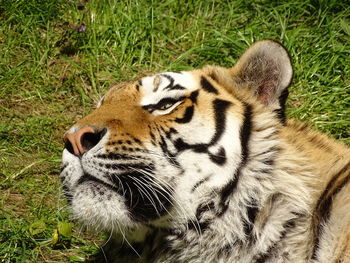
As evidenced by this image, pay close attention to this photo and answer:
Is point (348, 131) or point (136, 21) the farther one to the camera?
point (136, 21)

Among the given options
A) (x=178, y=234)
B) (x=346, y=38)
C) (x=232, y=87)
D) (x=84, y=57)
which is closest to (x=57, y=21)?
(x=84, y=57)

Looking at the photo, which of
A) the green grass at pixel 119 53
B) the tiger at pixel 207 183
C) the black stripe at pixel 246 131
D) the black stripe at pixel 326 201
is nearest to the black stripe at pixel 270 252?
the tiger at pixel 207 183

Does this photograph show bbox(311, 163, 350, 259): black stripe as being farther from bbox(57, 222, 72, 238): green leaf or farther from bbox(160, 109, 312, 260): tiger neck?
bbox(57, 222, 72, 238): green leaf

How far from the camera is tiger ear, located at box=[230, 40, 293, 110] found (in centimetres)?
248

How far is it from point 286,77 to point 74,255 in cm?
137

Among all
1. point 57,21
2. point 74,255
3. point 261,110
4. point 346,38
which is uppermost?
point 261,110

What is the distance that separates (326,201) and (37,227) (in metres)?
1.47

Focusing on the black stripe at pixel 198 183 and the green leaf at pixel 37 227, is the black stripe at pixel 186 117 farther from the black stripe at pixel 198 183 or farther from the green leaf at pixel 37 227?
the green leaf at pixel 37 227

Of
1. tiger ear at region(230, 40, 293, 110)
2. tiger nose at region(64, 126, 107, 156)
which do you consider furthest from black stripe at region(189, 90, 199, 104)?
tiger nose at region(64, 126, 107, 156)

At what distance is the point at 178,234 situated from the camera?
7.71ft

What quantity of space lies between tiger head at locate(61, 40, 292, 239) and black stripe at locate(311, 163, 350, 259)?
29 cm

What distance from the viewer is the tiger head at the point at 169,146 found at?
2.24 m

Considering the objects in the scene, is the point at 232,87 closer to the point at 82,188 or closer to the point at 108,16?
the point at 82,188

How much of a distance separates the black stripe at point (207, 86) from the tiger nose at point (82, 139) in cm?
48
